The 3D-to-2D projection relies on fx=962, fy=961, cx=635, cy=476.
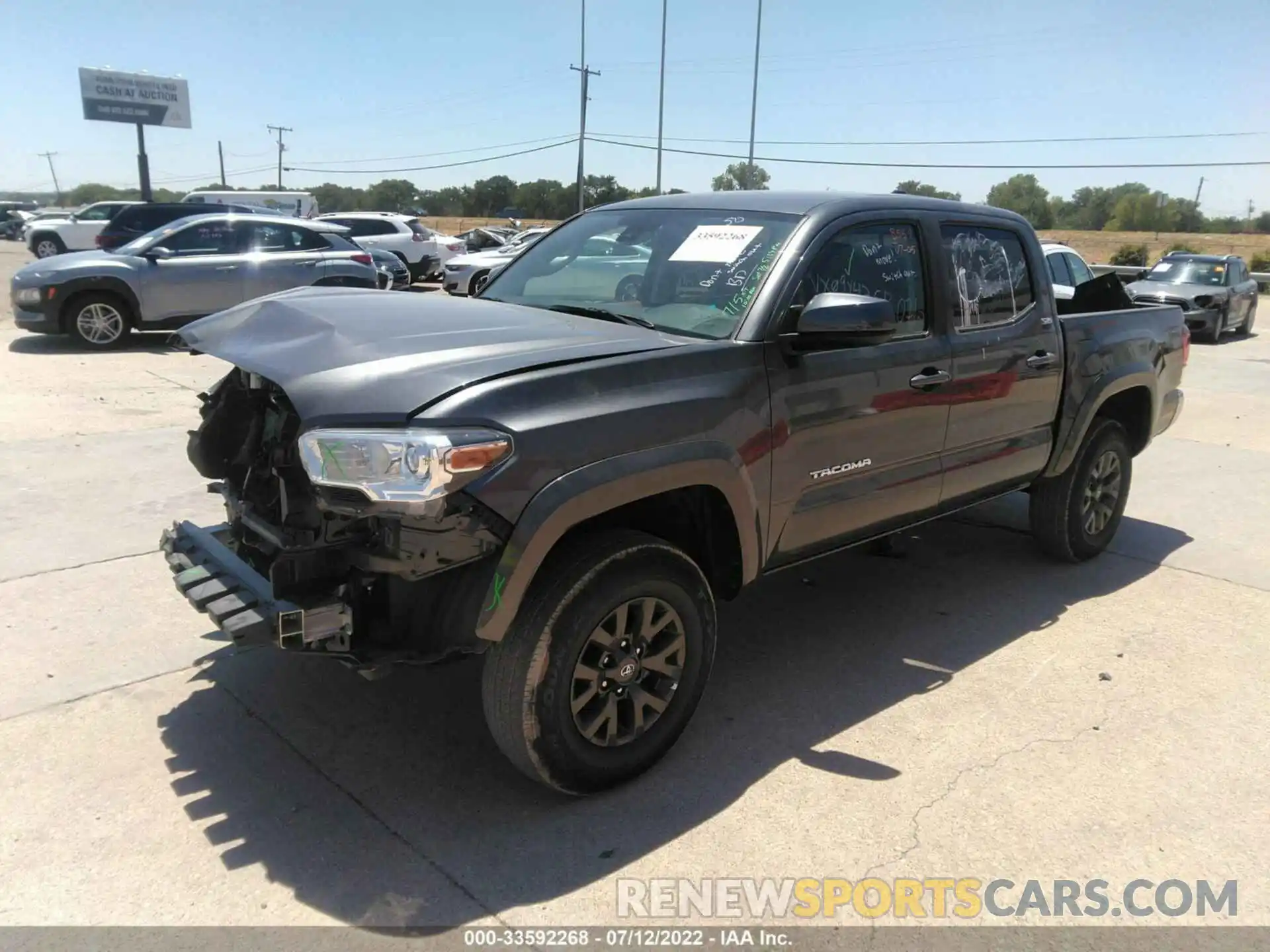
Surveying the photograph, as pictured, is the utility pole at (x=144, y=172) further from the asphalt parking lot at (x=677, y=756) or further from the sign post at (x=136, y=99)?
the asphalt parking lot at (x=677, y=756)

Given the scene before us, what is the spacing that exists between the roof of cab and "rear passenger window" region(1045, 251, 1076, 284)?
8303 millimetres

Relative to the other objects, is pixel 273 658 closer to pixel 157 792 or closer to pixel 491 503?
pixel 157 792

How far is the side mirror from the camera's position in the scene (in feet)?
10.7

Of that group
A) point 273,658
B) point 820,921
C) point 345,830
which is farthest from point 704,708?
point 273,658

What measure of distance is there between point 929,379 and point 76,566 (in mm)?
4127

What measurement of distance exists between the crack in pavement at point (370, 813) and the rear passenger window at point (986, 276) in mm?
3024

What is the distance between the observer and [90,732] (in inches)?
132

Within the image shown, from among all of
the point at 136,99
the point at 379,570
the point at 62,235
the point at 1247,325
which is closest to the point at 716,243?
the point at 379,570

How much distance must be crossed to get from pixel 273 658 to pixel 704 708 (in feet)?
5.87

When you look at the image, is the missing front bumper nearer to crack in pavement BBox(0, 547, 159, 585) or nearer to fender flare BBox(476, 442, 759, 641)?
fender flare BBox(476, 442, 759, 641)

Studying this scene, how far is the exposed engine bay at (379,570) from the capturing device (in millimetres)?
2613

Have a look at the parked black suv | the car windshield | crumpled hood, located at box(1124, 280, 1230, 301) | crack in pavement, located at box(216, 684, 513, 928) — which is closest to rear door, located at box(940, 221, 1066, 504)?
crack in pavement, located at box(216, 684, 513, 928)

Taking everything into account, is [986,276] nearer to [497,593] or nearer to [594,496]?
[594,496]

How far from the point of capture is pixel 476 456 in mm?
2604
